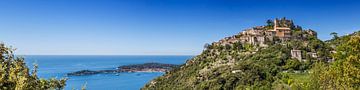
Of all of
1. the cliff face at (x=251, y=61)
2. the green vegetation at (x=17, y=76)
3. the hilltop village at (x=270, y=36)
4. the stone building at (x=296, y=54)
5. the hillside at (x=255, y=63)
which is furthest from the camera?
the hilltop village at (x=270, y=36)

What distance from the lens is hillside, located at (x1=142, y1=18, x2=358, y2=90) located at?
188ft

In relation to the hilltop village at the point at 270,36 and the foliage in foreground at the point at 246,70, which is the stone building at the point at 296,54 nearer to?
the foliage in foreground at the point at 246,70

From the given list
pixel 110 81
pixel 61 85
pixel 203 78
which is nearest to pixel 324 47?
pixel 203 78

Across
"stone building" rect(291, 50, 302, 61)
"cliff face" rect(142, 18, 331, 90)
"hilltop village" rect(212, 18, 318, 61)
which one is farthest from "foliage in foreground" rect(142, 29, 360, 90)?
"hilltop village" rect(212, 18, 318, 61)

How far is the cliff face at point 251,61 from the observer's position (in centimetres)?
5969

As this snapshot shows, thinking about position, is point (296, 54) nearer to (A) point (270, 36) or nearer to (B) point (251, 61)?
(B) point (251, 61)

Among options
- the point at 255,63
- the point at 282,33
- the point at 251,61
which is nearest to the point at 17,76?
the point at 255,63

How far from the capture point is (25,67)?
10.1m

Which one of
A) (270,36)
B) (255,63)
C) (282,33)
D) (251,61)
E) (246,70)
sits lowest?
(246,70)

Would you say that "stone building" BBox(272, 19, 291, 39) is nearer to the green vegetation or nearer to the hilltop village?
the hilltop village

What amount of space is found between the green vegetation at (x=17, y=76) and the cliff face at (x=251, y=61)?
44229mm

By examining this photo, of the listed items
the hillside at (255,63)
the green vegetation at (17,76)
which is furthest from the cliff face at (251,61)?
the green vegetation at (17,76)

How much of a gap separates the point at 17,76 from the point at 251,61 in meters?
61.5

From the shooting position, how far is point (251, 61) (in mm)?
68250
